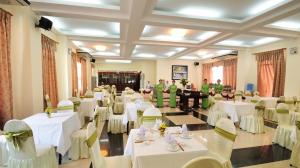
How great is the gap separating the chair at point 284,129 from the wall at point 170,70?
33.2 ft

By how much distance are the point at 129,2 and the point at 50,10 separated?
6.43 ft

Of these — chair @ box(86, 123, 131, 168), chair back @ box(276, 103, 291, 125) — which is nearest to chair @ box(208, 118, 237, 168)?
chair @ box(86, 123, 131, 168)

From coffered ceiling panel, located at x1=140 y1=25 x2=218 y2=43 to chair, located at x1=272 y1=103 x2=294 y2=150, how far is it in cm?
349

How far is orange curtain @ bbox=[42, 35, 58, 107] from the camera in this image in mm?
4992

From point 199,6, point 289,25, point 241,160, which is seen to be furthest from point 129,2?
point 289,25

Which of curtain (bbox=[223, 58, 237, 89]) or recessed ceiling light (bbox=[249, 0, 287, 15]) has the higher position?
recessed ceiling light (bbox=[249, 0, 287, 15])

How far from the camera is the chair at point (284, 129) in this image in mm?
3680

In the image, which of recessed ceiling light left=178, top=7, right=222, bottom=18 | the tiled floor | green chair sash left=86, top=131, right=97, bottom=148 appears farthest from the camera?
recessed ceiling light left=178, top=7, right=222, bottom=18

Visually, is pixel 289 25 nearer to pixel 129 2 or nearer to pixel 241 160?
pixel 241 160

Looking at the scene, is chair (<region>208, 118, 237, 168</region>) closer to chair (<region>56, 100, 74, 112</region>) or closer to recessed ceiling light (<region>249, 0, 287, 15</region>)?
recessed ceiling light (<region>249, 0, 287, 15</region>)

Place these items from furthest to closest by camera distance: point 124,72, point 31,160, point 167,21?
point 124,72
point 167,21
point 31,160

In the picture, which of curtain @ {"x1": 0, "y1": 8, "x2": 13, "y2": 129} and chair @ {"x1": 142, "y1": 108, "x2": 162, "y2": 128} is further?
curtain @ {"x1": 0, "y1": 8, "x2": 13, "y2": 129}

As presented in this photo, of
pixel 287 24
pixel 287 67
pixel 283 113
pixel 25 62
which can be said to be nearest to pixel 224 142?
pixel 283 113

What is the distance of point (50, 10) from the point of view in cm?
393
